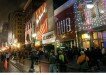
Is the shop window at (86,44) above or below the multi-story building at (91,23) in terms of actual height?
below

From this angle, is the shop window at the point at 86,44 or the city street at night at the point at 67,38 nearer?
the city street at night at the point at 67,38

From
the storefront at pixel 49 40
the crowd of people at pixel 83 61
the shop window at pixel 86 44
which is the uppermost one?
the storefront at pixel 49 40

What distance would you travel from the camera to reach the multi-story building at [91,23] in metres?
18.3

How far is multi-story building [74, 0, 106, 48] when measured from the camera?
1831 centimetres

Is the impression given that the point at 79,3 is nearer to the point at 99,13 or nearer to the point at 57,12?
the point at 99,13

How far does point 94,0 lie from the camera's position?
19531 mm

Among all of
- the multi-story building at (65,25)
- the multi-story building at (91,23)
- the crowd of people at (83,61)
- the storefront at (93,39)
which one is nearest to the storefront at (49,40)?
the multi-story building at (65,25)

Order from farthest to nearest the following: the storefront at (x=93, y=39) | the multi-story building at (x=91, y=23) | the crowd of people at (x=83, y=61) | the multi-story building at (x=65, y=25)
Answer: the multi-story building at (x=65, y=25), the multi-story building at (x=91, y=23), the storefront at (x=93, y=39), the crowd of people at (x=83, y=61)

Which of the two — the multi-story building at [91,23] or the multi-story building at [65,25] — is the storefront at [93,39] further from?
the multi-story building at [65,25]

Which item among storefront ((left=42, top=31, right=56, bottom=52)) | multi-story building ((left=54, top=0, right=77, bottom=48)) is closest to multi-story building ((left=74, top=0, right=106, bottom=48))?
multi-story building ((left=54, top=0, right=77, bottom=48))

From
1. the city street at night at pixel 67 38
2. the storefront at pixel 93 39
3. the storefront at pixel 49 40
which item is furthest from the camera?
the storefront at pixel 49 40

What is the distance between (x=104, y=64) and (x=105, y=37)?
9.11 ft

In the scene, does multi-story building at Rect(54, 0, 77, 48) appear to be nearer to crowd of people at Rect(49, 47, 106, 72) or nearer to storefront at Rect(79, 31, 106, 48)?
storefront at Rect(79, 31, 106, 48)

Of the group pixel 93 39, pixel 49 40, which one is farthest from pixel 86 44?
pixel 49 40
